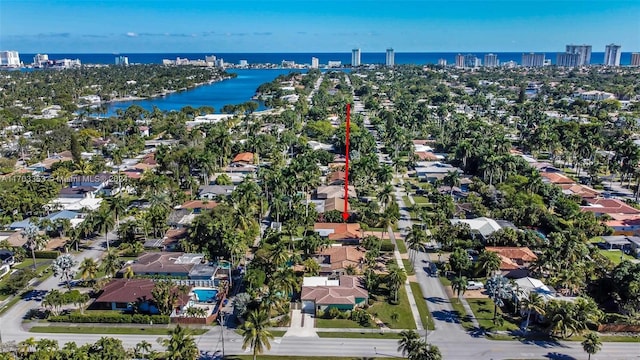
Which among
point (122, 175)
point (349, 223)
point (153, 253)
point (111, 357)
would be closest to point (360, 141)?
point (349, 223)

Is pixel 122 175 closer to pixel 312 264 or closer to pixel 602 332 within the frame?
pixel 312 264

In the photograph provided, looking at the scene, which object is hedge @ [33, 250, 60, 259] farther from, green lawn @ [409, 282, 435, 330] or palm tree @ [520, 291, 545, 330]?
palm tree @ [520, 291, 545, 330]

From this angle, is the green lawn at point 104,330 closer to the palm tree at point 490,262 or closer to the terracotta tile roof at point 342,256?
the terracotta tile roof at point 342,256

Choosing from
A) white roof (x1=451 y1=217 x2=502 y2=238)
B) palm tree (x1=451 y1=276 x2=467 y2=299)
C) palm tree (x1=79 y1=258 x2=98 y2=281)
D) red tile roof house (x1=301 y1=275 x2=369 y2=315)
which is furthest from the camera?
white roof (x1=451 y1=217 x2=502 y2=238)

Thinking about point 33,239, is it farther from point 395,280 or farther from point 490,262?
point 490,262

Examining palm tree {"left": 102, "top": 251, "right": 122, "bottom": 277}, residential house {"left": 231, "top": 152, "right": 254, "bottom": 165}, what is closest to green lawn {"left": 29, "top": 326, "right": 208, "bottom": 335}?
palm tree {"left": 102, "top": 251, "right": 122, "bottom": 277}

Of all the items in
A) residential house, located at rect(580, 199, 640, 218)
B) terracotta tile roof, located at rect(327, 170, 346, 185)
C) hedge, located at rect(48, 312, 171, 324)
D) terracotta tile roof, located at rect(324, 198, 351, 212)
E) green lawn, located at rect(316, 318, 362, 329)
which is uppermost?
terracotta tile roof, located at rect(327, 170, 346, 185)

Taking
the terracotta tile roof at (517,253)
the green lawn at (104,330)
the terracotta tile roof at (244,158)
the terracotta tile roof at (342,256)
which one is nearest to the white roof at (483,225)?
the terracotta tile roof at (517,253)
